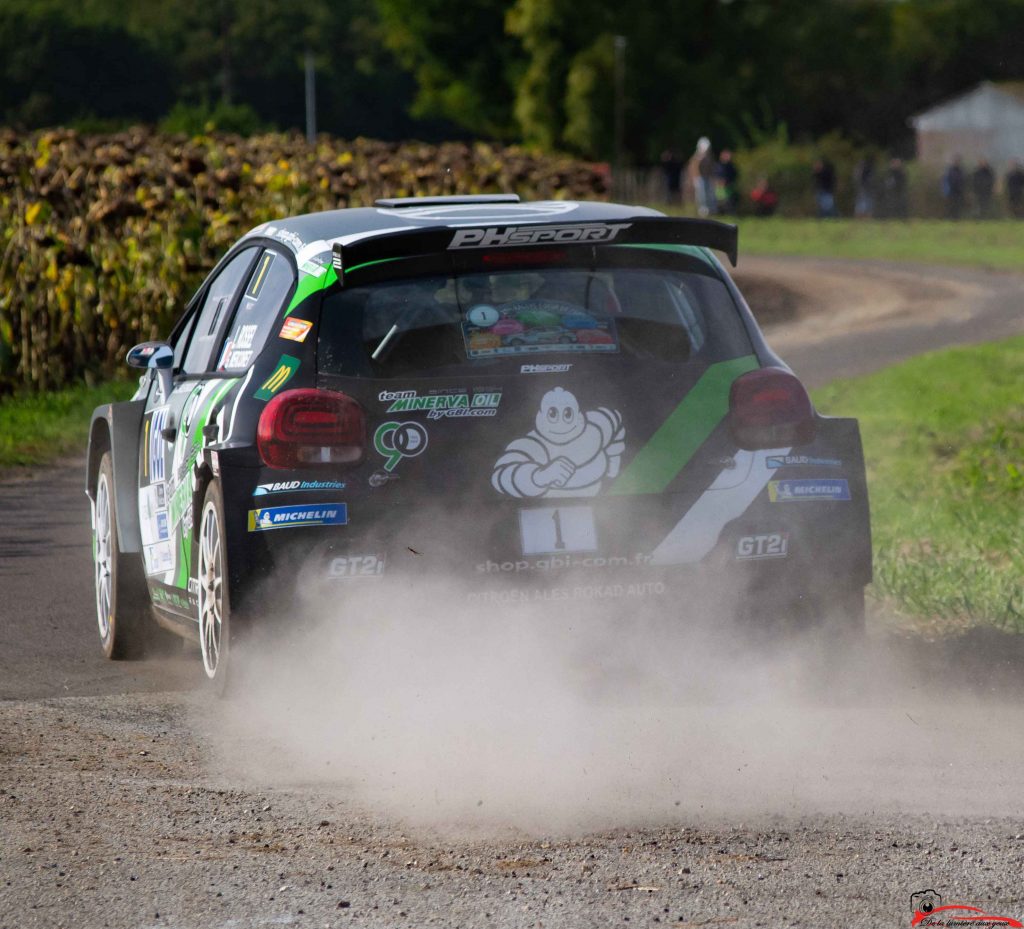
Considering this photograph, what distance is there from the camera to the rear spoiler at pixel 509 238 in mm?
6211

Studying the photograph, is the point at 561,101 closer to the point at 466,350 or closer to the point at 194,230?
the point at 194,230

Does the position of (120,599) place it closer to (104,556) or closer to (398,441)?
(104,556)

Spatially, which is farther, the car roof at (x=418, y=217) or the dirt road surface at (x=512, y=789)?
the car roof at (x=418, y=217)

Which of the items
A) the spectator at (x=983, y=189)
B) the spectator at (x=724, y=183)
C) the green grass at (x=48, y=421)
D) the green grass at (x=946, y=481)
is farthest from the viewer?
the spectator at (x=983, y=189)

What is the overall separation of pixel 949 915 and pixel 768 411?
239 cm

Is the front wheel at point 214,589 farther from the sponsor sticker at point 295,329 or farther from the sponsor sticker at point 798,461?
the sponsor sticker at point 798,461

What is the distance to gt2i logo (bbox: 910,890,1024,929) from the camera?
4156 millimetres

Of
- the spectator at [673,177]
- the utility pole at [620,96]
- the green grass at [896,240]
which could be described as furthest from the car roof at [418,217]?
the utility pole at [620,96]

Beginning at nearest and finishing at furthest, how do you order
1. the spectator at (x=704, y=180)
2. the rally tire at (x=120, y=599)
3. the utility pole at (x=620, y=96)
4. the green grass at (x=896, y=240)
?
the rally tire at (x=120, y=599) < the green grass at (x=896, y=240) < the spectator at (x=704, y=180) < the utility pole at (x=620, y=96)

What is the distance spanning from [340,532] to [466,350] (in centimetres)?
69

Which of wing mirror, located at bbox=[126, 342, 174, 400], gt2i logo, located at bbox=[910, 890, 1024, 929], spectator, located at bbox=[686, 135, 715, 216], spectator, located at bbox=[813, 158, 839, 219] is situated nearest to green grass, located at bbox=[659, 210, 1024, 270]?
spectator, located at bbox=[686, 135, 715, 216]

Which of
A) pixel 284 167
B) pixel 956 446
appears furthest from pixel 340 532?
pixel 284 167

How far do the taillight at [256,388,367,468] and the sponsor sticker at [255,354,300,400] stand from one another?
7cm

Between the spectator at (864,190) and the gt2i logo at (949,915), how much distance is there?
2401 inches
